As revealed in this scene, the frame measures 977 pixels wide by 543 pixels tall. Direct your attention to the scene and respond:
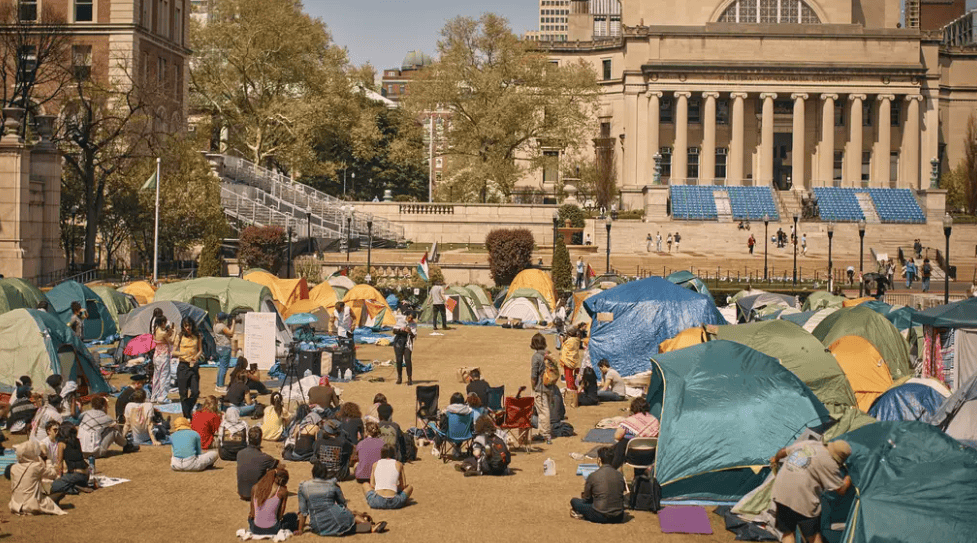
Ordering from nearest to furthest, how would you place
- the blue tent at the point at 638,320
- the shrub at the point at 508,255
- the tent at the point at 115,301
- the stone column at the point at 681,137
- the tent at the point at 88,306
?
the blue tent at the point at 638,320, the tent at the point at 88,306, the tent at the point at 115,301, the shrub at the point at 508,255, the stone column at the point at 681,137

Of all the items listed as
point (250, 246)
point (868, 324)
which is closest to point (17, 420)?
point (868, 324)

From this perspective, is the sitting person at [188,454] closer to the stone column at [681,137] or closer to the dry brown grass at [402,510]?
the dry brown grass at [402,510]

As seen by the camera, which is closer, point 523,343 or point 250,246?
point 523,343

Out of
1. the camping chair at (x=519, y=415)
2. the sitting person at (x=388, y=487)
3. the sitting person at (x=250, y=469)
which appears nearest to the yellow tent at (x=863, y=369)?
the camping chair at (x=519, y=415)

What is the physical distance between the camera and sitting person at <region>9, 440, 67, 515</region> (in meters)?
16.0

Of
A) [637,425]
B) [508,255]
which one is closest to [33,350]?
[637,425]

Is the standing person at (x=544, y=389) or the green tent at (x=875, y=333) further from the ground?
the green tent at (x=875, y=333)

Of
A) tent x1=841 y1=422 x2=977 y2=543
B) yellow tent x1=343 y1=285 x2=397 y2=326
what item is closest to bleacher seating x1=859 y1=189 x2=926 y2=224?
yellow tent x1=343 y1=285 x2=397 y2=326

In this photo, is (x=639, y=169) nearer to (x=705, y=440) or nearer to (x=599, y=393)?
(x=599, y=393)

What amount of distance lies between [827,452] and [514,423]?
725cm

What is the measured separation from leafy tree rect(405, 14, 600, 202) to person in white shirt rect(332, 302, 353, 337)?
120ft

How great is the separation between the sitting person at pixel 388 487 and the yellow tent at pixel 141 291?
75.7ft

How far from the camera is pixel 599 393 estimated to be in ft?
86.4

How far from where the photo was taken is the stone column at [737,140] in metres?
84.7
